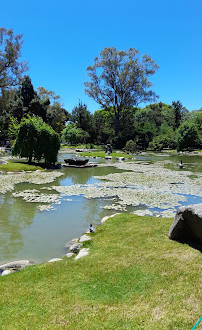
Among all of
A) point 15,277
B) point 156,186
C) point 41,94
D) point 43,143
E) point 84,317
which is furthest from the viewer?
point 41,94

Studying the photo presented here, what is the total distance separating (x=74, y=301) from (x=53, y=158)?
2104 centimetres

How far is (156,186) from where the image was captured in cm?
1511

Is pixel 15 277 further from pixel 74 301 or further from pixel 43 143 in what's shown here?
pixel 43 143

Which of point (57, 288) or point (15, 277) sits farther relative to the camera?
point (15, 277)

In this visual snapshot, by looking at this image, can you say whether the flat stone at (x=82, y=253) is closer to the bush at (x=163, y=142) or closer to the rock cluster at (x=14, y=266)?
the rock cluster at (x=14, y=266)

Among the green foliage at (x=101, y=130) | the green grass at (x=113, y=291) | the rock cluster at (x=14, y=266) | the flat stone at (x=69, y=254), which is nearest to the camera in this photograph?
the green grass at (x=113, y=291)

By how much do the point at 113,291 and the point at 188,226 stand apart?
2.31 m

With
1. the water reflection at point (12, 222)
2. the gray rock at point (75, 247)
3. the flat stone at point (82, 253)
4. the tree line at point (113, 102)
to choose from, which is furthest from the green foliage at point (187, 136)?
the flat stone at point (82, 253)

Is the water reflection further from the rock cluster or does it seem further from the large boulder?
the large boulder

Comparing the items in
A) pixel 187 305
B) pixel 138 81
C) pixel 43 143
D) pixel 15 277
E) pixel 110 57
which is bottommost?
pixel 15 277

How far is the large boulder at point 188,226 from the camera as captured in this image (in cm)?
488

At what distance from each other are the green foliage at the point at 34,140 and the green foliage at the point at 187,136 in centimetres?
3581

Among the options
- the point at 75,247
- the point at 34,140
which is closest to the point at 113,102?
the point at 34,140

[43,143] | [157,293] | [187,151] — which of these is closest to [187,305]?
[157,293]
